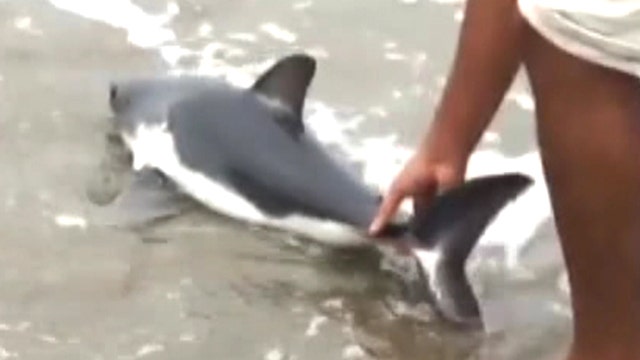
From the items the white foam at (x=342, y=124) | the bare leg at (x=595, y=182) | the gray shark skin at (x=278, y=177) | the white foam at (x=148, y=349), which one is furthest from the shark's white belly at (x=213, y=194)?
the bare leg at (x=595, y=182)

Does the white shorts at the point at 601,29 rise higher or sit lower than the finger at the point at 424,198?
higher

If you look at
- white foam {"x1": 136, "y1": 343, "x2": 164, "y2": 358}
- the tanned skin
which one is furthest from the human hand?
white foam {"x1": 136, "y1": 343, "x2": 164, "y2": 358}

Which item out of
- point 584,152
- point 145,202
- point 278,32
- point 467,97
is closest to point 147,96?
point 145,202

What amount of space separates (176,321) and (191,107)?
46 cm

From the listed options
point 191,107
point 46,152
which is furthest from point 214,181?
point 46,152

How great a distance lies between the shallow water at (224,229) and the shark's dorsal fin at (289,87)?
15 cm

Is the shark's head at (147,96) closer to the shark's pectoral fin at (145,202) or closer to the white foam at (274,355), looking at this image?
the shark's pectoral fin at (145,202)

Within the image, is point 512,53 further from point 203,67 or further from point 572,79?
point 203,67

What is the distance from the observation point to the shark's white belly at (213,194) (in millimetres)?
2438

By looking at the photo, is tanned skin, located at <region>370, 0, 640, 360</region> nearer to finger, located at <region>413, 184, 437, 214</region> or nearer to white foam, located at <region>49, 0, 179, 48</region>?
finger, located at <region>413, 184, 437, 214</region>

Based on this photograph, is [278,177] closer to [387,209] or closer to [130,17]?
[387,209]

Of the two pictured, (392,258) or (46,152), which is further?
(46,152)

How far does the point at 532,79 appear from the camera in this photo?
2.00m

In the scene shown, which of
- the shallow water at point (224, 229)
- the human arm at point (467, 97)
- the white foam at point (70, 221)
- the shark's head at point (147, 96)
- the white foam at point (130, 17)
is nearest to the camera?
the human arm at point (467, 97)
